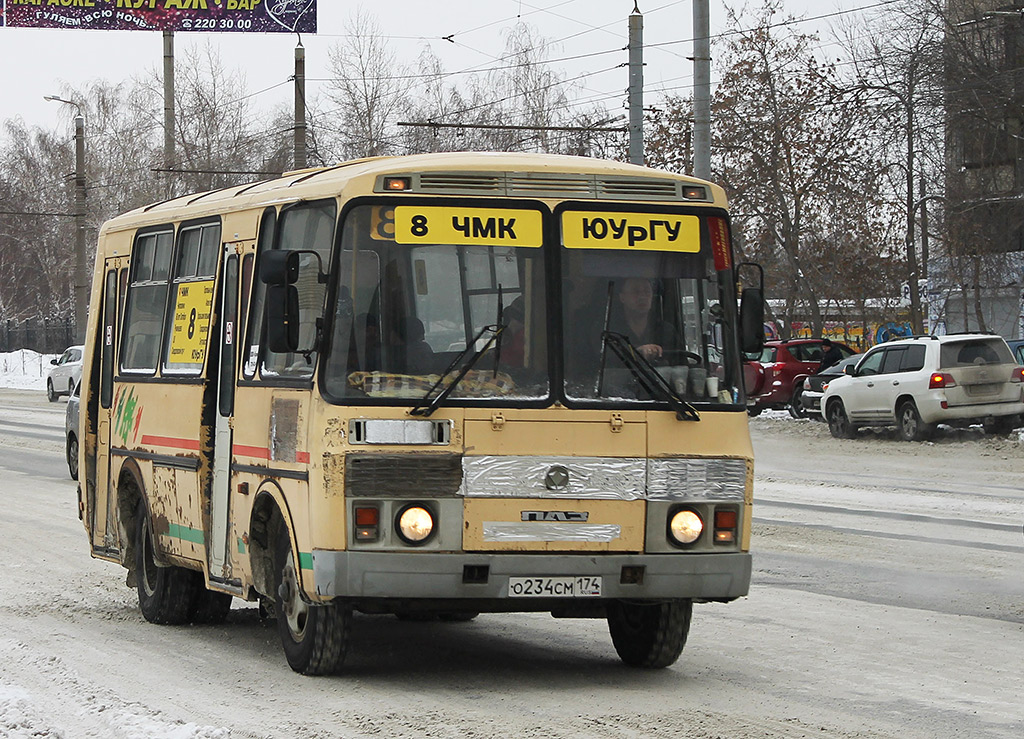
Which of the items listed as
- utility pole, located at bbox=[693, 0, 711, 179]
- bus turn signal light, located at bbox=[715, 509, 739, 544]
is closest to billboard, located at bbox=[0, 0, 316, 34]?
utility pole, located at bbox=[693, 0, 711, 179]

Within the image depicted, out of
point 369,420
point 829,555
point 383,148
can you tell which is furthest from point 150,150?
point 369,420

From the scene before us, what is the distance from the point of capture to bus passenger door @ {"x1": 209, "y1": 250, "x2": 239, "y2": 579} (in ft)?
29.6

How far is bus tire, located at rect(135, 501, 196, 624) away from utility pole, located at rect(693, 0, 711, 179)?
1575cm

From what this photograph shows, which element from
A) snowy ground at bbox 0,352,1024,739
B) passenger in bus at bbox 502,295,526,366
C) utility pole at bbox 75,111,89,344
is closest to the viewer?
snowy ground at bbox 0,352,1024,739

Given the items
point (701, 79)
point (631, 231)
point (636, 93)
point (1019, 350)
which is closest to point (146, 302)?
point (631, 231)

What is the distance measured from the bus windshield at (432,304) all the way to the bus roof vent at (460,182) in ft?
0.31

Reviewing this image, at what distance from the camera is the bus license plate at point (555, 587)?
302 inches

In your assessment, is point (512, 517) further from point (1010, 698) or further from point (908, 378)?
point (908, 378)

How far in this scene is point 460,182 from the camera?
792 centimetres

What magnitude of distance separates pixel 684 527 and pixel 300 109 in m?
30.4

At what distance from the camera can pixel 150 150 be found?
3157 inches

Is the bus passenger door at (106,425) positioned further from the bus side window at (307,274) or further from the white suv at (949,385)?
the white suv at (949,385)

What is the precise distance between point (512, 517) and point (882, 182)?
34206 millimetres

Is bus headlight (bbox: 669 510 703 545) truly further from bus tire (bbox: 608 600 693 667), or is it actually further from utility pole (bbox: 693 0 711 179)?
utility pole (bbox: 693 0 711 179)
